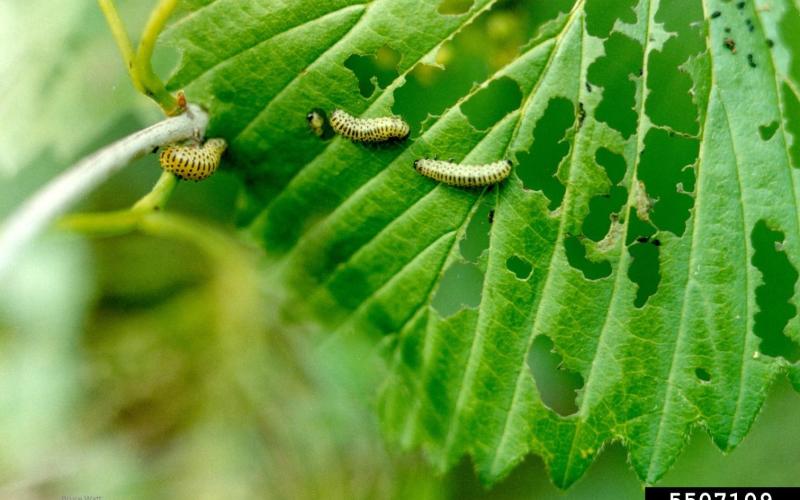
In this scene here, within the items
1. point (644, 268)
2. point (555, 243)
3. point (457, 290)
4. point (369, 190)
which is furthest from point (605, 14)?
point (457, 290)

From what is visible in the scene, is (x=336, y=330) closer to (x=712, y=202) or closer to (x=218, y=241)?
(x=218, y=241)

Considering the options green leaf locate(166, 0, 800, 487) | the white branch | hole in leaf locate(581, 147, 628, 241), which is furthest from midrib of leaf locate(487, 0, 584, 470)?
the white branch

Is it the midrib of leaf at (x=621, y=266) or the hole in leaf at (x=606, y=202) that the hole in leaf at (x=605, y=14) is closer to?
the midrib of leaf at (x=621, y=266)

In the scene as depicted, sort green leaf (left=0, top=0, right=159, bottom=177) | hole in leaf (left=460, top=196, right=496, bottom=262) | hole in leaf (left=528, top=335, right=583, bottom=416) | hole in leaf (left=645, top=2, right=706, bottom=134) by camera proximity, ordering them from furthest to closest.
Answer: green leaf (left=0, top=0, right=159, bottom=177)
hole in leaf (left=528, top=335, right=583, bottom=416)
hole in leaf (left=460, top=196, right=496, bottom=262)
hole in leaf (left=645, top=2, right=706, bottom=134)

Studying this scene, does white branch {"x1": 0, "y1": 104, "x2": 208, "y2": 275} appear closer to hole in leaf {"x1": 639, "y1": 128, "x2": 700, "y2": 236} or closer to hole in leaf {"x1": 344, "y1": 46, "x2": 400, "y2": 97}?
hole in leaf {"x1": 344, "y1": 46, "x2": 400, "y2": 97}

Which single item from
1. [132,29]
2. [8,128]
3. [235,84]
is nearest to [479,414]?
[235,84]

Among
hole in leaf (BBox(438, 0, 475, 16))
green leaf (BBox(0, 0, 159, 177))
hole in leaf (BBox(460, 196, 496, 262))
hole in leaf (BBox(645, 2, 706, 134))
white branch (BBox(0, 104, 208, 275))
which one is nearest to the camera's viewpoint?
white branch (BBox(0, 104, 208, 275))
